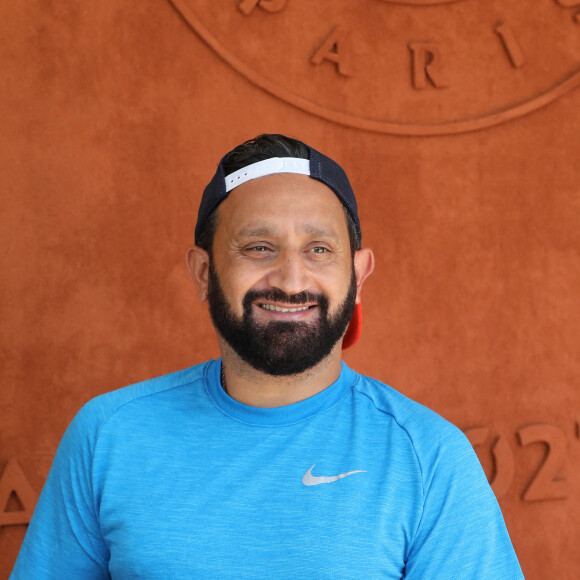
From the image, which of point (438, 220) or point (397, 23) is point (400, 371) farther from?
point (397, 23)

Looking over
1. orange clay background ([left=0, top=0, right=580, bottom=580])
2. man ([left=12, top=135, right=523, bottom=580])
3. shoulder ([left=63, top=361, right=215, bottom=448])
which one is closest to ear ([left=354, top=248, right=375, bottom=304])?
man ([left=12, top=135, right=523, bottom=580])

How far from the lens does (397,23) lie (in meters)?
2.44

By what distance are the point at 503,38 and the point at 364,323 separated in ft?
3.63

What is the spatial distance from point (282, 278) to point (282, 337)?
0.34 feet

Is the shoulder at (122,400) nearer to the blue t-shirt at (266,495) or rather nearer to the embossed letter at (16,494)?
the blue t-shirt at (266,495)

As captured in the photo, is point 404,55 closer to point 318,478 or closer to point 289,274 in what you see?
point 289,274

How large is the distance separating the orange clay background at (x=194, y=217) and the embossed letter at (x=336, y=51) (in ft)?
0.09

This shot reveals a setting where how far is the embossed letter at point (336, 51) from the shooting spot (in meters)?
2.37

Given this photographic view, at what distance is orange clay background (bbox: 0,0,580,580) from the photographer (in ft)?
7.13

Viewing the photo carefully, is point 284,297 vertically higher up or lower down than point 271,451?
higher up

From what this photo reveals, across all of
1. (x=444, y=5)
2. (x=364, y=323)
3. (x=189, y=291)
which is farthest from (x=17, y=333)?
(x=444, y=5)

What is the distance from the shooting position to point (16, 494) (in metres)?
2.13

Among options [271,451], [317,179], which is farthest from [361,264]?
[271,451]

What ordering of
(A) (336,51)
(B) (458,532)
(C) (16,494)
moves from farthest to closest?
(A) (336,51), (C) (16,494), (B) (458,532)
